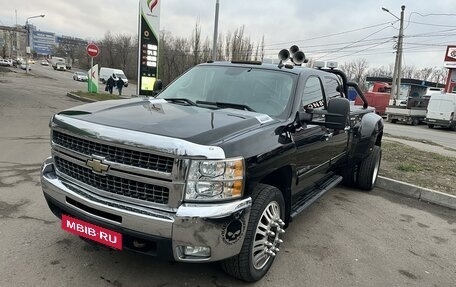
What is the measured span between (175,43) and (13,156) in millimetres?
59968

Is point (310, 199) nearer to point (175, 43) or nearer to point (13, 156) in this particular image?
point (13, 156)

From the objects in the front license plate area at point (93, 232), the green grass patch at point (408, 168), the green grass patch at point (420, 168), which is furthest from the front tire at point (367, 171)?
the front license plate area at point (93, 232)

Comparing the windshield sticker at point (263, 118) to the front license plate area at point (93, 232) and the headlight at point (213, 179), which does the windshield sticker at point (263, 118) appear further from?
the front license plate area at point (93, 232)

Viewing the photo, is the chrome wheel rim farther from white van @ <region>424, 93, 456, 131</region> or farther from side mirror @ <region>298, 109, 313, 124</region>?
white van @ <region>424, 93, 456, 131</region>

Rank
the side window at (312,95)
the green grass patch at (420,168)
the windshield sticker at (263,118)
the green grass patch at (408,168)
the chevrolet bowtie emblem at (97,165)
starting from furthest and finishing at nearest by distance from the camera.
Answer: the green grass patch at (408,168) < the green grass patch at (420,168) < the side window at (312,95) < the windshield sticker at (263,118) < the chevrolet bowtie emblem at (97,165)

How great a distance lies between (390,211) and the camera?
18.8 ft

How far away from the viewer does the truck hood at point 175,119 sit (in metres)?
2.82

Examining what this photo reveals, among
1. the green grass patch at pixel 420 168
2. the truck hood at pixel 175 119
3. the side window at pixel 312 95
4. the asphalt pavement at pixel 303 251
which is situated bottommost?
the asphalt pavement at pixel 303 251

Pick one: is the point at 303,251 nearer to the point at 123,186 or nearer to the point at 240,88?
the point at 240,88

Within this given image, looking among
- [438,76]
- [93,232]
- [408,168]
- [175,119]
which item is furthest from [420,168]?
[438,76]

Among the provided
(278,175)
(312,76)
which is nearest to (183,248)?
(278,175)

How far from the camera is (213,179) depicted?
2725 mm

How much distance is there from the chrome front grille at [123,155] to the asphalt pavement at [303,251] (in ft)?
3.41

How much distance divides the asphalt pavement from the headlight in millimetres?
923
